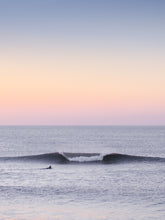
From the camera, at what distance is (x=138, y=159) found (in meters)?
48.2

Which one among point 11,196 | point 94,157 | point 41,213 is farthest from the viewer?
point 94,157

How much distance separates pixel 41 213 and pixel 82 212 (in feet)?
7.29

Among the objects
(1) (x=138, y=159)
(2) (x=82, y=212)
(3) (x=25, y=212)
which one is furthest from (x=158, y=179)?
(1) (x=138, y=159)

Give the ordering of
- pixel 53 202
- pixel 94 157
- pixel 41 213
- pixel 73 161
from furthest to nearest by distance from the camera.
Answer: pixel 94 157
pixel 73 161
pixel 53 202
pixel 41 213

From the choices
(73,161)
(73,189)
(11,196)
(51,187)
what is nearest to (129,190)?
A: (73,189)

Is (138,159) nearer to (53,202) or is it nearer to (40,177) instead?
(40,177)

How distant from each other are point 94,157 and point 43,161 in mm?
7474

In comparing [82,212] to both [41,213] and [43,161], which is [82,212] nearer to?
[41,213]

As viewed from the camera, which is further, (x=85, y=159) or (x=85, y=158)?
(x=85, y=158)

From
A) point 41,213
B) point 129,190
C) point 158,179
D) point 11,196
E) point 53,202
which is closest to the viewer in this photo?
point 41,213

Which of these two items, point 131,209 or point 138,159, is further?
point 138,159

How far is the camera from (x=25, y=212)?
1852 centimetres

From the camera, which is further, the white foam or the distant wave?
the white foam

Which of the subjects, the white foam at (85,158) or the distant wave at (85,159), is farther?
the white foam at (85,158)
